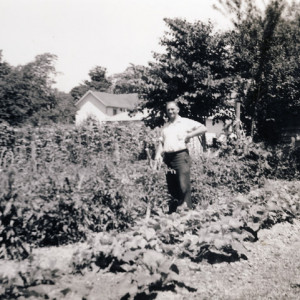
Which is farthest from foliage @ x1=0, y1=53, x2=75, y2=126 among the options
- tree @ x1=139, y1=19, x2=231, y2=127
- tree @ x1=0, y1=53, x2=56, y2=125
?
tree @ x1=139, y1=19, x2=231, y2=127

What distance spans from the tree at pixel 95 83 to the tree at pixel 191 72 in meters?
58.0

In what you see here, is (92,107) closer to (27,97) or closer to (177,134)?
(27,97)

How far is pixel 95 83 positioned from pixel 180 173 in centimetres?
7242

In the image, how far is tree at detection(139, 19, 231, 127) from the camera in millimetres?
15438

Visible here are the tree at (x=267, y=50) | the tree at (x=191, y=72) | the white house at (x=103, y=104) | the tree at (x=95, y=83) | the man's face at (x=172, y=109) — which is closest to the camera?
the man's face at (x=172, y=109)

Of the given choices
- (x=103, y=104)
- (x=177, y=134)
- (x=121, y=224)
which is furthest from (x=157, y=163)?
(x=103, y=104)

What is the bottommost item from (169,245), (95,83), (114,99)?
(169,245)

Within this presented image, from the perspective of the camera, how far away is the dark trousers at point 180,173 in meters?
5.40

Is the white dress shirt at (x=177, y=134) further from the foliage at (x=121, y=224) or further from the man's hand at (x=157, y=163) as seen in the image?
the foliage at (x=121, y=224)

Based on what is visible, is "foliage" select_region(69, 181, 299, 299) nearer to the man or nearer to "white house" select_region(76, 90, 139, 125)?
the man

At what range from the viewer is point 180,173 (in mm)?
5402

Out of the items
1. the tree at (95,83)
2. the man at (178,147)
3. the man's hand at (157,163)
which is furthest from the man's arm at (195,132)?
the tree at (95,83)

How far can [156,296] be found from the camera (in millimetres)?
3158

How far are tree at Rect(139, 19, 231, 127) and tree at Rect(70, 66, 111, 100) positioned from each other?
190 ft
